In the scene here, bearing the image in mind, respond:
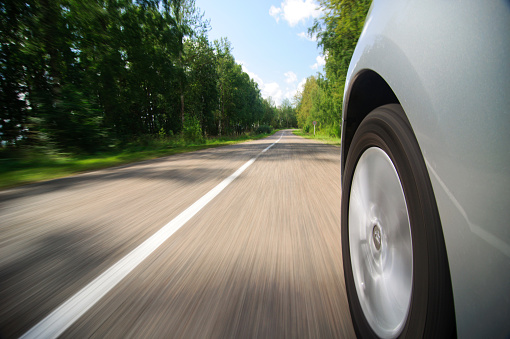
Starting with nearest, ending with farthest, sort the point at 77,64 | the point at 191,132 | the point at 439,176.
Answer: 1. the point at 439,176
2. the point at 77,64
3. the point at 191,132

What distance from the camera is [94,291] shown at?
183cm

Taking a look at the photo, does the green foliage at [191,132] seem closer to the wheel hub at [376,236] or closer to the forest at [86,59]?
the forest at [86,59]

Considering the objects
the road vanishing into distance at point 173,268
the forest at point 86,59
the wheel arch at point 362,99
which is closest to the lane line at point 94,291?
the road vanishing into distance at point 173,268

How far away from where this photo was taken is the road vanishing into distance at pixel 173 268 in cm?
153

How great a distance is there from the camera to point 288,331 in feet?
4.85

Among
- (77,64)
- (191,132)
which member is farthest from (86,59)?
(191,132)

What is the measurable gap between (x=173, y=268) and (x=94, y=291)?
53cm

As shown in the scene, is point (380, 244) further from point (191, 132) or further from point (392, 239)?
point (191, 132)

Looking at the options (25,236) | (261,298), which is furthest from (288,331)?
(25,236)

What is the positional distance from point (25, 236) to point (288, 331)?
111 inches

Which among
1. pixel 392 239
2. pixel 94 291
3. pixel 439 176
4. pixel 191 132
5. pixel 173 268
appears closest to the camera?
pixel 439 176

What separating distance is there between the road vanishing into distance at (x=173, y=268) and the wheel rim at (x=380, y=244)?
27 centimetres

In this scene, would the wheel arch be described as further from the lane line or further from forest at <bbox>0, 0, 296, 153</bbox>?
forest at <bbox>0, 0, 296, 153</bbox>

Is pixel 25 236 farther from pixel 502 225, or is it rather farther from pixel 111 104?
pixel 111 104
